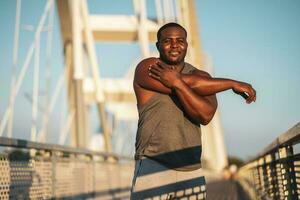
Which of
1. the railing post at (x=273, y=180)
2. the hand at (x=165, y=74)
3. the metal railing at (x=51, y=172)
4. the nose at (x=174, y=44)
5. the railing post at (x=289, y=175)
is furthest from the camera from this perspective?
the railing post at (x=273, y=180)

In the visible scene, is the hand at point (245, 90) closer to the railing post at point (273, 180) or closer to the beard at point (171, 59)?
the beard at point (171, 59)

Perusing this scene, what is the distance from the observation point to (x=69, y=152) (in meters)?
6.50

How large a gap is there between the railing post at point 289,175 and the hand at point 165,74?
1.83 metres

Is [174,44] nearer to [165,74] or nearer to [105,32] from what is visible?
[165,74]

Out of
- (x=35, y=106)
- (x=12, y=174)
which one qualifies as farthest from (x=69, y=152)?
(x=35, y=106)

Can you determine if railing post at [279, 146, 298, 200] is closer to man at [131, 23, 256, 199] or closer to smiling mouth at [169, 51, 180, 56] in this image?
man at [131, 23, 256, 199]

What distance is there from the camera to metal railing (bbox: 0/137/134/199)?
14.1ft

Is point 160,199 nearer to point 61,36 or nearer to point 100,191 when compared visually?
point 100,191

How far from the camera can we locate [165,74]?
8.05 feet

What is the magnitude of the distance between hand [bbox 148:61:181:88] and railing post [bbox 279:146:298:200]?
183cm

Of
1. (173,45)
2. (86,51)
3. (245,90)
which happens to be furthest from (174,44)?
(86,51)

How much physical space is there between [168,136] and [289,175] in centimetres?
194

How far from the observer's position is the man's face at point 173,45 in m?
2.53

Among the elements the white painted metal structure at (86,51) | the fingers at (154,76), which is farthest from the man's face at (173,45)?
the white painted metal structure at (86,51)
